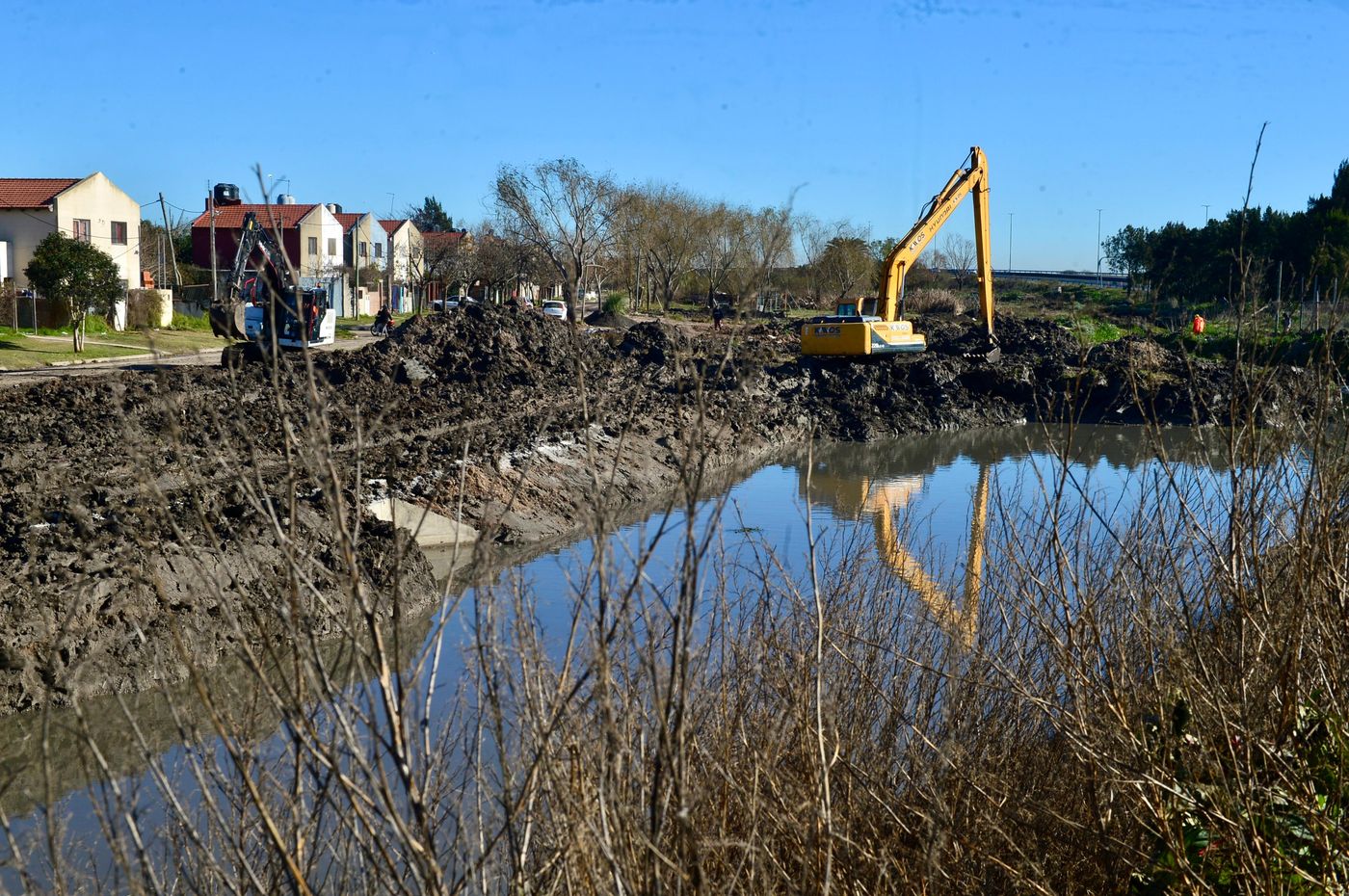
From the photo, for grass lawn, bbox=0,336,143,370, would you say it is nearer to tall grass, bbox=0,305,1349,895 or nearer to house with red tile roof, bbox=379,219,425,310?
tall grass, bbox=0,305,1349,895

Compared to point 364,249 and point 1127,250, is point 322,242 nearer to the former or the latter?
point 364,249

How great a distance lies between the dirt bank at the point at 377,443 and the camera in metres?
3.78

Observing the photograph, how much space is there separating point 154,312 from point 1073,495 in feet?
117

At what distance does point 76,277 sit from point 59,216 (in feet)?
44.8

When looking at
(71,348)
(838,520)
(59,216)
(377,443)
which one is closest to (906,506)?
(838,520)

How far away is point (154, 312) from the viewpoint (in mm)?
43062

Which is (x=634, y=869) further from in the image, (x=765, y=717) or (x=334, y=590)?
(x=334, y=590)

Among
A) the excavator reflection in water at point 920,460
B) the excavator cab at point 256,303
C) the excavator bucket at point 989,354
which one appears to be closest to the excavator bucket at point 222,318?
the excavator cab at point 256,303

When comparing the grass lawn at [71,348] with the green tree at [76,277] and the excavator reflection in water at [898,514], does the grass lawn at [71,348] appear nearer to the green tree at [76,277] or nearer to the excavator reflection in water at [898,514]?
the green tree at [76,277]

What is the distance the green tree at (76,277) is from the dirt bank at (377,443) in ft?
28.0

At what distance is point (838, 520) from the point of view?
66.3 ft

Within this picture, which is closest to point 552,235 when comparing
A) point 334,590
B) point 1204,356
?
point 1204,356

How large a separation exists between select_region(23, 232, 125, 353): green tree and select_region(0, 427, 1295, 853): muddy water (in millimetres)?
19087

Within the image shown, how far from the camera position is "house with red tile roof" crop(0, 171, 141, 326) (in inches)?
1811
